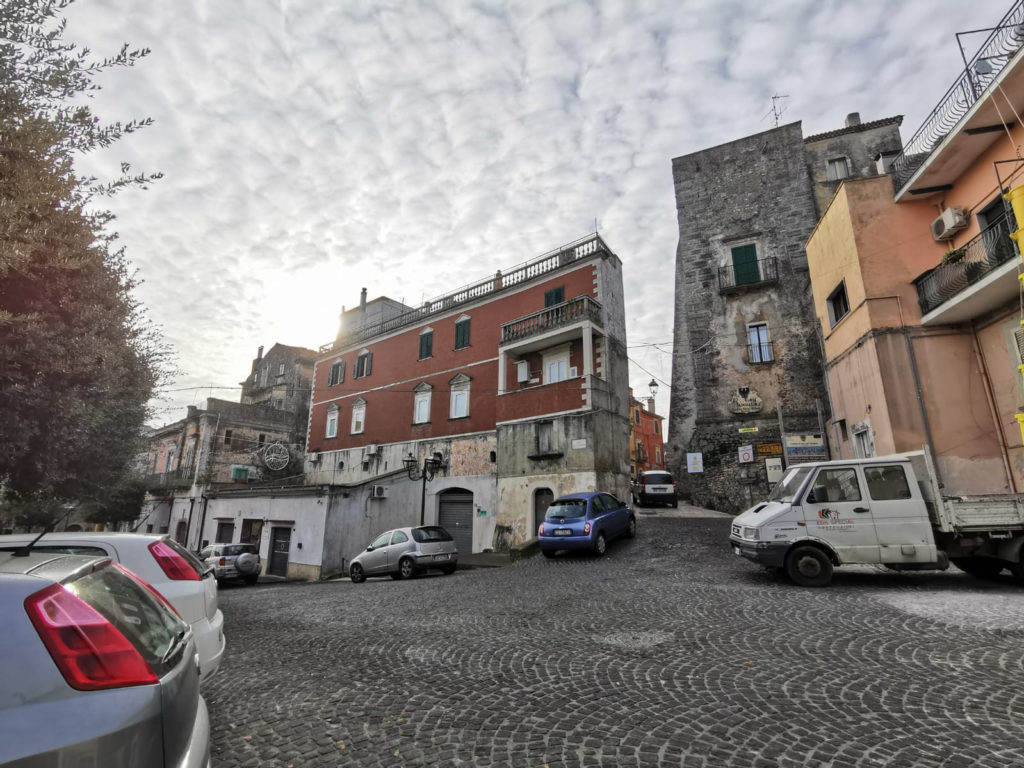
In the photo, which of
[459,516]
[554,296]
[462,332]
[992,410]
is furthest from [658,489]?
[992,410]

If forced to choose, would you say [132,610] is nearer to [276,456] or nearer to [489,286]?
[489,286]

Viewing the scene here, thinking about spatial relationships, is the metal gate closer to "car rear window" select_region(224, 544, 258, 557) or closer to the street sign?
"car rear window" select_region(224, 544, 258, 557)

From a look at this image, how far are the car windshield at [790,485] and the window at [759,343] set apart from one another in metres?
14.1

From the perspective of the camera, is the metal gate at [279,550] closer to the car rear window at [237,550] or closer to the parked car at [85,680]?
the car rear window at [237,550]

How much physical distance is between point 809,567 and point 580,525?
18.7ft

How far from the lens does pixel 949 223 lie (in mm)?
12320

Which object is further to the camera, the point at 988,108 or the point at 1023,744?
the point at 988,108

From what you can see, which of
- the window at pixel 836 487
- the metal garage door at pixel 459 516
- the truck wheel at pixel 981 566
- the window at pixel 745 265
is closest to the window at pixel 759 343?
the window at pixel 745 265

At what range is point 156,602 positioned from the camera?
95.0 inches

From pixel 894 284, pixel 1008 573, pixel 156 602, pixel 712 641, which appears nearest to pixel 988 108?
pixel 894 284

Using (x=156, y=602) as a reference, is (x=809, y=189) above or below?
above

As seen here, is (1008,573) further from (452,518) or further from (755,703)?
(452,518)

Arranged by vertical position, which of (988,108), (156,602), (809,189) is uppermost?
(809,189)

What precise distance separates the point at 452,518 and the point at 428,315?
35.2ft
